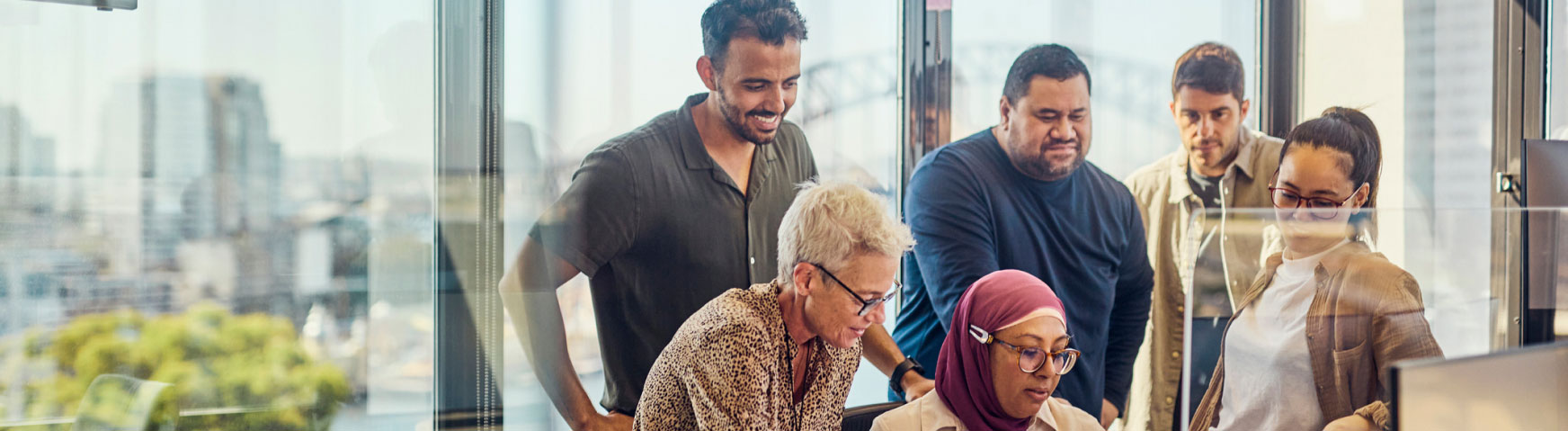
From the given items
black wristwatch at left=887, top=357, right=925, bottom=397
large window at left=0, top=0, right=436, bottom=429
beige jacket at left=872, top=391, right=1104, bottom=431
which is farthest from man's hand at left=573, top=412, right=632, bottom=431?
beige jacket at left=872, top=391, right=1104, bottom=431

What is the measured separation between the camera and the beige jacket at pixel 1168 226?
3.12m

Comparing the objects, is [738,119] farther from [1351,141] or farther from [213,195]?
[1351,141]

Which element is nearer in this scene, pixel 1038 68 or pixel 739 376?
pixel 739 376

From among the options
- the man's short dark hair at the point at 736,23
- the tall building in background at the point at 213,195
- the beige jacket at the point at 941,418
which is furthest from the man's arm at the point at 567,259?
the beige jacket at the point at 941,418

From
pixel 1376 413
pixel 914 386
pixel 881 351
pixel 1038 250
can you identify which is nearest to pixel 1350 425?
pixel 1376 413

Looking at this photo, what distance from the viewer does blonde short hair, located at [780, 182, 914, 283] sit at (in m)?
1.85

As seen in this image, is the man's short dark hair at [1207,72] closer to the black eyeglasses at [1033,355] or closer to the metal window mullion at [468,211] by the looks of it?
the black eyeglasses at [1033,355]

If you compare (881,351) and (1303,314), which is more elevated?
(1303,314)

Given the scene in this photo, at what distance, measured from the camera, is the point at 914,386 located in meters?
2.52

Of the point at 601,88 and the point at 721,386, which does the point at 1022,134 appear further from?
the point at 721,386

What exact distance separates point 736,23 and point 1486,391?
1.84 m

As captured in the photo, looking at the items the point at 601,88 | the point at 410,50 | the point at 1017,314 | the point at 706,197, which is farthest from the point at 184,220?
the point at 1017,314

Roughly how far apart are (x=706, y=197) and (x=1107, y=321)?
4.27 feet

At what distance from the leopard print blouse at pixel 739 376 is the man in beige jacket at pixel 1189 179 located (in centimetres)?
156
